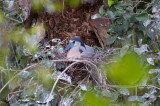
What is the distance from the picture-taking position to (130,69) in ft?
4.85

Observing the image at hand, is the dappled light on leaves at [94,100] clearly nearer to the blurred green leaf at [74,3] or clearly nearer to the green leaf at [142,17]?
the green leaf at [142,17]

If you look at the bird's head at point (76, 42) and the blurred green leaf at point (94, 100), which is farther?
the bird's head at point (76, 42)

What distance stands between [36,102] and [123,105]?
0.54 meters

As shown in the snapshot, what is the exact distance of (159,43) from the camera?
1903mm

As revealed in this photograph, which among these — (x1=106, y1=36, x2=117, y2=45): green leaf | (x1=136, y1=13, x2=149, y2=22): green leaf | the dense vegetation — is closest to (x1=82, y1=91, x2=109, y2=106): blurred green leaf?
the dense vegetation

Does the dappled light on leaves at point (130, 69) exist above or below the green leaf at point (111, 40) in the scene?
below

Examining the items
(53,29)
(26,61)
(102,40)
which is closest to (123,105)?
(26,61)

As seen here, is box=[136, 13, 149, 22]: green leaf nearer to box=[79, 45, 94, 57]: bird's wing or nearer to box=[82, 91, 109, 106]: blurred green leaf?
box=[82, 91, 109, 106]: blurred green leaf

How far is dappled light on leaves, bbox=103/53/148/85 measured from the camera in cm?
148

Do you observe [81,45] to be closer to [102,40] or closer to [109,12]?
[102,40]

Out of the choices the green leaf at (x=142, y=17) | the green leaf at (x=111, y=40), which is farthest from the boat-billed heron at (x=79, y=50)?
the green leaf at (x=142, y=17)

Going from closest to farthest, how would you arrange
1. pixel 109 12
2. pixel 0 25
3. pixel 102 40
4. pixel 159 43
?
pixel 109 12, pixel 159 43, pixel 102 40, pixel 0 25

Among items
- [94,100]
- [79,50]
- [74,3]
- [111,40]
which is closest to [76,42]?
[79,50]

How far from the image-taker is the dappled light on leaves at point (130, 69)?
148 cm
